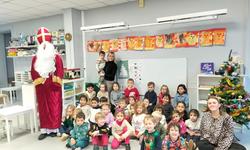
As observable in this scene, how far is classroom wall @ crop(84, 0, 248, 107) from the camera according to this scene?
12.6 feet

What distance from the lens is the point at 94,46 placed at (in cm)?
539

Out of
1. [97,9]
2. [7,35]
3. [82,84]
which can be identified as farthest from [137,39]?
[7,35]

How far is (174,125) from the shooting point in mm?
2506

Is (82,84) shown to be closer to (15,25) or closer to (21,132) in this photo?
(21,132)

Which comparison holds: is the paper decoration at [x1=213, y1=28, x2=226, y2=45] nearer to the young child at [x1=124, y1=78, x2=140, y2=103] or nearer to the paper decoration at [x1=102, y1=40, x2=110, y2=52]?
the young child at [x1=124, y1=78, x2=140, y2=103]

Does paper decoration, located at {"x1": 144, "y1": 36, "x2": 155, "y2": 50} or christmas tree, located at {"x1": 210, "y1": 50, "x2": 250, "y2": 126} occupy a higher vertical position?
paper decoration, located at {"x1": 144, "y1": 36, "x2": 155, "y2": 50}

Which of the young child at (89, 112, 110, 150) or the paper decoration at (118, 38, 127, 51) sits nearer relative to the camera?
the young child at (89, 112, 110, 150)

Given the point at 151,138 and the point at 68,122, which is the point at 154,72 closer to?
the point at 68,122

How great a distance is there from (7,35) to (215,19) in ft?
23.9

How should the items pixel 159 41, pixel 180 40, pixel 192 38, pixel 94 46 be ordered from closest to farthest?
pixel 192 38 → pixel 180 40 → pixel 159 41 → pixel 94 46

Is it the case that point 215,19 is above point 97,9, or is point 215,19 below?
below

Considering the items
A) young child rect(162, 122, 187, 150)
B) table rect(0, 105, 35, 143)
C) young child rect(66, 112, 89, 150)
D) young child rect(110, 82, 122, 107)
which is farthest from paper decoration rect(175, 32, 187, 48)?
table rect(0, 105, 35, 143)

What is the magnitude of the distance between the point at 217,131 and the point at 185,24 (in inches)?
94.0

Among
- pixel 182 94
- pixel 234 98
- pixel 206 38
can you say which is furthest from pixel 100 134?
pixel 206 38
